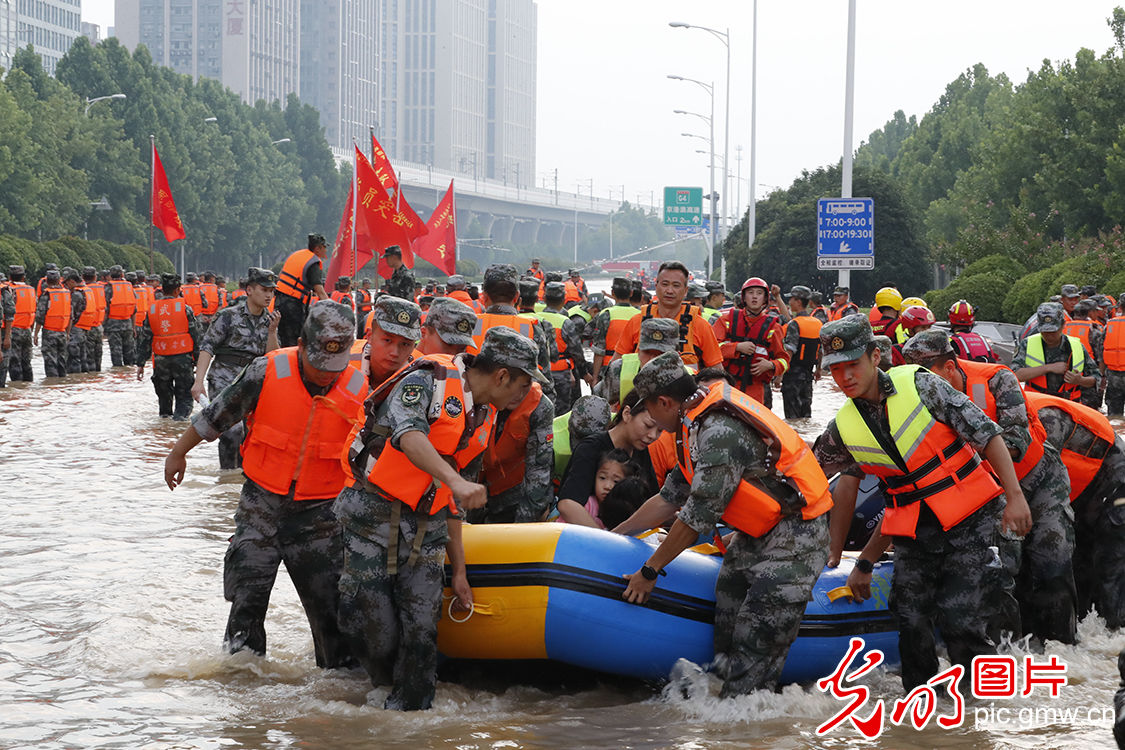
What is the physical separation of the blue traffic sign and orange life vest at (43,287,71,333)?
12.7 m

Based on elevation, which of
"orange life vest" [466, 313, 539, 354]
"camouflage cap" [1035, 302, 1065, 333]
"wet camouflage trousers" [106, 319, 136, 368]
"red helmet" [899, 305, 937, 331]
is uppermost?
"camouflage cap" [1035, 302, 1065, 333]

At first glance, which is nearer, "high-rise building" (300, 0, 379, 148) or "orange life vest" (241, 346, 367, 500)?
"orange life vest" (241, 346, 367, 500)

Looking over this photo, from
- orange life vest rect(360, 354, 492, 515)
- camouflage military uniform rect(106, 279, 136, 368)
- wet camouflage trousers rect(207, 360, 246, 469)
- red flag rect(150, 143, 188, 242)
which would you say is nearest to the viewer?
orange life vest rect(360, 354, 492, 515)

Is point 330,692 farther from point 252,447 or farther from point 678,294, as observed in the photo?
point 678,294

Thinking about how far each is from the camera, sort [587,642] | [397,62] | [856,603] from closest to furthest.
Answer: [587,642]
[856,603]
[397,62]

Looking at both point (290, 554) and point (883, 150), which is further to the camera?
point (883, 150)

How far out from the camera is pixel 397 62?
195 m

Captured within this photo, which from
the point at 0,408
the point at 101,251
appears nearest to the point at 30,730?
the point at 0,408

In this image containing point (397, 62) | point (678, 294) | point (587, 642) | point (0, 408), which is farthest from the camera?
point (397, 62)

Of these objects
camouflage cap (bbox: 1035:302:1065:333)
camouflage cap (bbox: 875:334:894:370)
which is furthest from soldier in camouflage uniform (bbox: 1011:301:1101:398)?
camouflage cap (bbox: 875:334:894:370)

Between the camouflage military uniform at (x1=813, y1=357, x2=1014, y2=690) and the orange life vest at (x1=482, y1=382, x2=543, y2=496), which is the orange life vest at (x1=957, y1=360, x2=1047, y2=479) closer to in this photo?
the camouflage military uniform at (x1=813, y1=357, x2=1014, y2=690)

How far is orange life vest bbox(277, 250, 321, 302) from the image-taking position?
1359 cm

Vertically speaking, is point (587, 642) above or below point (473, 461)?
below

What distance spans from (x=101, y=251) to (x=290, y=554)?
43.7m
